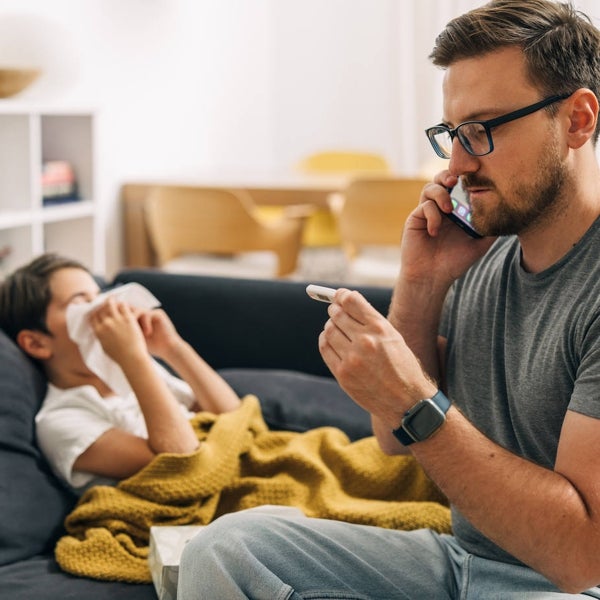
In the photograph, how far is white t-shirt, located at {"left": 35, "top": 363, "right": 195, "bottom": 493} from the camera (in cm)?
183

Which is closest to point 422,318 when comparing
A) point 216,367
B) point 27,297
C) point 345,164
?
point 27,297

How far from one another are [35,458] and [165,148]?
3.70 meters

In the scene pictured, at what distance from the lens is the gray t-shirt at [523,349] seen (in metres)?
1.28

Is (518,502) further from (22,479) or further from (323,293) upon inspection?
(22,479)

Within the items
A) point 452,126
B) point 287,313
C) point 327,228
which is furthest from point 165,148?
point 452,126

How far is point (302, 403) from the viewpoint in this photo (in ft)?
6.99

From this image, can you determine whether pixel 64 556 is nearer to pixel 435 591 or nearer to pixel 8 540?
pixel 8 540

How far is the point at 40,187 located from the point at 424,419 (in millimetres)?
2949

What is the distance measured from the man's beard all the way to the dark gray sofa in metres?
0.81

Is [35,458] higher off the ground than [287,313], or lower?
lower

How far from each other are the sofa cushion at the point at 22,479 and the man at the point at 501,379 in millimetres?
467

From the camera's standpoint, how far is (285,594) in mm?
1305

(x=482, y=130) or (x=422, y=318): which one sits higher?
(x=482, y=130)

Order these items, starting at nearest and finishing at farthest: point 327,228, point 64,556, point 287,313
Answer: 1. point 64,556
2. point 287,313
3. point 327,228
